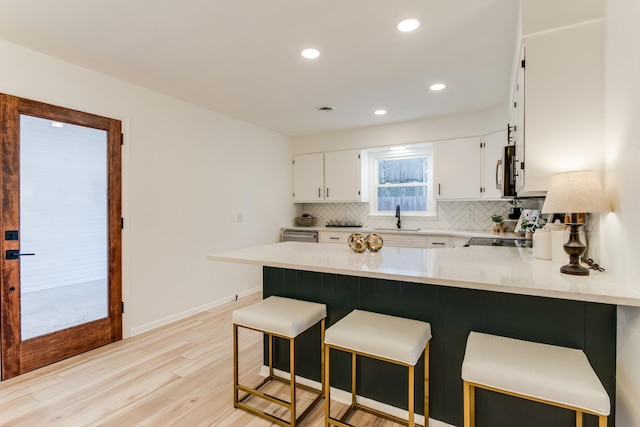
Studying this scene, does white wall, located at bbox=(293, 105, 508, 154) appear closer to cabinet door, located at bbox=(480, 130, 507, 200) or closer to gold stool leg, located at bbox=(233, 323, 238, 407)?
cabinet door, located at bbox=(480, 130, 507, 200)

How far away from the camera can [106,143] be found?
9.64 ft

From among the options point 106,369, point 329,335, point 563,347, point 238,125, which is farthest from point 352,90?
point 106,369

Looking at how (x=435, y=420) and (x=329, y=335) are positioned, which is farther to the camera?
(x=435, y=420)

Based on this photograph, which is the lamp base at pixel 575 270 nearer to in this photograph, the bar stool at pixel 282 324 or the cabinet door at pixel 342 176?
the bar stool at pixel 282 324

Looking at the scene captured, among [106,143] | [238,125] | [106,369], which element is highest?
[238,125]

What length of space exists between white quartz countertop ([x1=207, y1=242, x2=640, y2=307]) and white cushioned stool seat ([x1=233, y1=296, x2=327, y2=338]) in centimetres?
28

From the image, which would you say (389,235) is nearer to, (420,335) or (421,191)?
(421,191)

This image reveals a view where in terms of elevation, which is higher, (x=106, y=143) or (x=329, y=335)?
(x=106, y=143)

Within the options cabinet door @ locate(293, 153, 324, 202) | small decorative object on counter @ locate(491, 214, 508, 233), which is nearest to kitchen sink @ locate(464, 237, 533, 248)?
small decorative object on counter @ locate(491, 214, 508, 233)

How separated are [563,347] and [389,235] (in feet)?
9.83

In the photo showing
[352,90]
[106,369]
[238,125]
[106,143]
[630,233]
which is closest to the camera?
[630,233]

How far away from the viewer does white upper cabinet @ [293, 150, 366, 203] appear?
4.93 m

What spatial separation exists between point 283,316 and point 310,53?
6.38 ft

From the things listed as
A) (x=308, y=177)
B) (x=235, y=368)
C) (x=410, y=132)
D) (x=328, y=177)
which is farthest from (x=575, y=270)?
(x=308, y=177)
